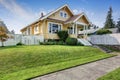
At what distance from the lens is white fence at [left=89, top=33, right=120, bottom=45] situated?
1882cm

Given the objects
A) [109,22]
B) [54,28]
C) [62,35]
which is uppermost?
[109,22]

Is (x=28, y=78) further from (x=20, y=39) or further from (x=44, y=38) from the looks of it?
(x=44, y=38)

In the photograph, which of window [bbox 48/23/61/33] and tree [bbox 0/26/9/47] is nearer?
tree [bbox 0/26/9/47]

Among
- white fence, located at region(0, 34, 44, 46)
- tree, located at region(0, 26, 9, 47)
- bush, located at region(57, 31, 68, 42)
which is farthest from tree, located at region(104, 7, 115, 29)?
tree, located at region(0, 26, 9, 47)

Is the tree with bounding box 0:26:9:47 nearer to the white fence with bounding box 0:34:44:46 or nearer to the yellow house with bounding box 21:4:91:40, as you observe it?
the white fence with bounding box 0:34:44:46

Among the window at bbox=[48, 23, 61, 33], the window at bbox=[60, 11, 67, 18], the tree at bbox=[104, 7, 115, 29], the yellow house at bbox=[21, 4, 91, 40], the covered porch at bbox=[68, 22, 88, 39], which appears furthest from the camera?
the tree at bbox=[104, 7, 115, 29]

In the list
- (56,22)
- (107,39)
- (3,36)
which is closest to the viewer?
(3,36)

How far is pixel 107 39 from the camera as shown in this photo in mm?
19938

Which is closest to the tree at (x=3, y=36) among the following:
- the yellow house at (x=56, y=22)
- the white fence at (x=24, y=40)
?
the white fence at (x=24, y=40)

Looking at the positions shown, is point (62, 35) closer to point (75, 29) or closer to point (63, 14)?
point (75, 29)

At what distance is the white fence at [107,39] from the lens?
1882 centimetres

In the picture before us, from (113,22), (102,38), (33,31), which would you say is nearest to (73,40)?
(102,38)

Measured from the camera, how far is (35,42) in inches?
692

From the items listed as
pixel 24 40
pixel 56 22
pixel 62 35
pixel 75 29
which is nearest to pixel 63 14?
pixel 56 22
